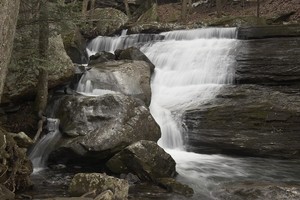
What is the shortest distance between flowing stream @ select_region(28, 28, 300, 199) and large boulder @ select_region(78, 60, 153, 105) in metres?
0.15

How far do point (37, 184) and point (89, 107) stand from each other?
2955 millimetres

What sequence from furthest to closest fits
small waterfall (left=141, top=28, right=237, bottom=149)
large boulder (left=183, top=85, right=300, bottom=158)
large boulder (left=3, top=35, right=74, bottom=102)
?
small waterfall (left=141, top=28, right=237, bottom=149) < large boulder (left=183, top=85, right=300, bottom=158) < large boulder (left=3, top=35, right=74, bottom=102)

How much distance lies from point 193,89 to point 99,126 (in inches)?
196

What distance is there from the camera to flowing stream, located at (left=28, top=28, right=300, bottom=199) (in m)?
9.37

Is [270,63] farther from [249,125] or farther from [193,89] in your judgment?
[249,125]

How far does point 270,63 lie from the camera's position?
13.4 meters

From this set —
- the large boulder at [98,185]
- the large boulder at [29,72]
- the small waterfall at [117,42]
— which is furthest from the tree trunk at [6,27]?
the small waterfall at [117,42]

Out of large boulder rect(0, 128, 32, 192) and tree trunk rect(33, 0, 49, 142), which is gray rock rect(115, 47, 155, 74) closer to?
tree trunk rect(33, 0, 49, 142)

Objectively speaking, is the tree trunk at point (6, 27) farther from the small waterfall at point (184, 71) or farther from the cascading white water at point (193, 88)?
the small waterfall at point (184, 71)

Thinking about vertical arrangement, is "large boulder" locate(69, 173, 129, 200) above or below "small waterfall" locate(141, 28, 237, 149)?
below

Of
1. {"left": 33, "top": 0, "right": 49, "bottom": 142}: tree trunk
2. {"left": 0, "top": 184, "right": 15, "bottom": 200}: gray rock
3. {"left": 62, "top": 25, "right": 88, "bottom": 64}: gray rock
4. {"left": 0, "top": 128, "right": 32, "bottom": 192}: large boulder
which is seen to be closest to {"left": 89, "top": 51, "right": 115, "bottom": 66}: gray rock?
{"left": 62, "top": 25, "right": 88, "bottom": 64}: gray rock

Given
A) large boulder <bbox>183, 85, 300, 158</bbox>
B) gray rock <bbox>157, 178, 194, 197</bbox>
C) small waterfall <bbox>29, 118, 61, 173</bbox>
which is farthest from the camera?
large boulder <bbox>183, 85, 300, 158</bbox>

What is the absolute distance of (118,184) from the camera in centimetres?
719

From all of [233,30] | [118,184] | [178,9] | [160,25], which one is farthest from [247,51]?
[178,9]
